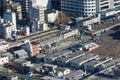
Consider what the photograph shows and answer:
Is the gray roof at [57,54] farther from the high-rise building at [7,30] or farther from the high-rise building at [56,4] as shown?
the high-rise building at [56,4]

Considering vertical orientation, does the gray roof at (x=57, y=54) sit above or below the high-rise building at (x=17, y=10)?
below

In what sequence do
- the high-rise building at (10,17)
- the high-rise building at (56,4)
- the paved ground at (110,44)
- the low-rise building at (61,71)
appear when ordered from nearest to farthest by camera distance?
the low-rise building at (61,71)
the paved ground at (110,44)
the high-rise building at (10,17)
the high-rise building at (56,4)

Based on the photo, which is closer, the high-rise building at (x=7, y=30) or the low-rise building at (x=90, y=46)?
the low-rise building at (x=90, y=46)

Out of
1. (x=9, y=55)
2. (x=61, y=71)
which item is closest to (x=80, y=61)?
(x=61, y=71)

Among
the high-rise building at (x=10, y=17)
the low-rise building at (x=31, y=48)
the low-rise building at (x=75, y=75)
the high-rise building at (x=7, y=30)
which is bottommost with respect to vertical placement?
the low-rise building at (x=75, y=75)

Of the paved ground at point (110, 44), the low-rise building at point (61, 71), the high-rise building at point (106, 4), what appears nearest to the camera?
the low-rise building at point (61, 71)

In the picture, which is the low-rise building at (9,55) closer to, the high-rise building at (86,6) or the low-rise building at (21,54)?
the low-rise building at (21,54)

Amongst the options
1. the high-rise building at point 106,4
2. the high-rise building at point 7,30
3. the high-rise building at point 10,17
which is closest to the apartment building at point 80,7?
the high-rise building at point 106,4

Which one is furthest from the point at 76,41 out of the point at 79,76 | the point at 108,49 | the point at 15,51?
the point at 79,76

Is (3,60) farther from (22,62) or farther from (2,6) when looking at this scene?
(2,6)
